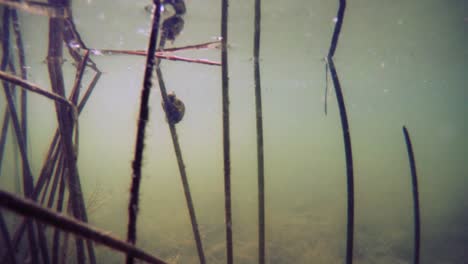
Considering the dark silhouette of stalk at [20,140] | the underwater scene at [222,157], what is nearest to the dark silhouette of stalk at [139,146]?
the underwater scene at [222,157]

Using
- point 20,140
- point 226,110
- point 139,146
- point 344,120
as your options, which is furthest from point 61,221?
point 20,140

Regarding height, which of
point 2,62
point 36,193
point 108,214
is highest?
point 2,62

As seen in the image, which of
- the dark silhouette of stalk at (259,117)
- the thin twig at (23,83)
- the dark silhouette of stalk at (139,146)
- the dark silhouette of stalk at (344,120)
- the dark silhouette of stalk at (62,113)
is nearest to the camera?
the dark silhouette of stalk at (139,146)

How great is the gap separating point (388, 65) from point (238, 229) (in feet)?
114

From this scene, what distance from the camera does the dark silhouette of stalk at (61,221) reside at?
87cm

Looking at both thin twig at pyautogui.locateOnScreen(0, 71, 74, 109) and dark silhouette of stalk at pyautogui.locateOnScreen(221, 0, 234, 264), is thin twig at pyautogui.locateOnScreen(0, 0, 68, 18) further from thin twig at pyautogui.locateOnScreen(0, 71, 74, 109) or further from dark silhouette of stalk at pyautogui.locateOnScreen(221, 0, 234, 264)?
dark silhouette of stalk at pyautogui.locateOnScreen(221, 0, 234, 264)

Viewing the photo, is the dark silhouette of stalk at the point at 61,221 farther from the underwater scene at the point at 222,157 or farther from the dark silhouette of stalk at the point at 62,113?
the dark silhouette of stalk at the point at 62,113

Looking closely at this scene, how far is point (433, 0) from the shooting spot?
58.0ft

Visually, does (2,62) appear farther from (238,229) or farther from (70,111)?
(238,229)

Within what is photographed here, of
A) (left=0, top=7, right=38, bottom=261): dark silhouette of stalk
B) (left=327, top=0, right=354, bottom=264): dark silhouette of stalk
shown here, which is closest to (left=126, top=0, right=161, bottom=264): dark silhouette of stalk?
(left=327, top=0, right=354, bottom=264): dark silhouette of stalk

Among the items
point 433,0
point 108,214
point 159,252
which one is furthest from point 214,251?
point 433,0

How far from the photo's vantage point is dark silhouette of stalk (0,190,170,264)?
0.87 metres

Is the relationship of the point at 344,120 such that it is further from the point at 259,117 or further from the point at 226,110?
the point at 226,110

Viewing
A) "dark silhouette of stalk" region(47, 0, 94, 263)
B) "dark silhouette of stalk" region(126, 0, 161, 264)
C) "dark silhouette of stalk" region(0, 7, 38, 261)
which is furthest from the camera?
"dark silhouette of stalk" region(0, 7, 38, 261)
